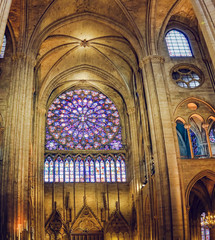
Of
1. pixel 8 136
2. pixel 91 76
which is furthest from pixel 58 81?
pixel 8 136

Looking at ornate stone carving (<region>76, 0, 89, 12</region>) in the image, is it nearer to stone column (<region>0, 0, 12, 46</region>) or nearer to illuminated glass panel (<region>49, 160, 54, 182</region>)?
stone column (<region>0, 0, 12, 46</region>)

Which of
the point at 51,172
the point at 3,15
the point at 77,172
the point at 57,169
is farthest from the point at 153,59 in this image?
the point at 51,172

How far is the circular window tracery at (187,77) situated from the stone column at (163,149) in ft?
4.52

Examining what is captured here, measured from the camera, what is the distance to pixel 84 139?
2745 centimetres

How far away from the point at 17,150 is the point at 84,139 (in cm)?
1182

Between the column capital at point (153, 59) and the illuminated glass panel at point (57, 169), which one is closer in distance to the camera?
the column capital at point (153, 59)

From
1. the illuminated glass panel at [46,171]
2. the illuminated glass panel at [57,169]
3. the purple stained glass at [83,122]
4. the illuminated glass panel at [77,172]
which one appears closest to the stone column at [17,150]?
the illuminated glass panel at [46,171]

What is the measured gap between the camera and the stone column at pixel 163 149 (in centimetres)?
1562

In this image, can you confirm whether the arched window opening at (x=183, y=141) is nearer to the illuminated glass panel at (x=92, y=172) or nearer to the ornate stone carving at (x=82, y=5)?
the illuminated glass panel at (x=92, y=172)

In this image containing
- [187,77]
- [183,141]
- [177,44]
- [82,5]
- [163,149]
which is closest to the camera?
[163,149]

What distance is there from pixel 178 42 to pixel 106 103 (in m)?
9.76

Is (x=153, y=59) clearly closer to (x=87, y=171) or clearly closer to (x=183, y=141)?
(x=183, y=141)

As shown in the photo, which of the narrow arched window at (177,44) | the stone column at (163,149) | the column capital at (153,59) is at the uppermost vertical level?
the narrow arched window at (177,44)

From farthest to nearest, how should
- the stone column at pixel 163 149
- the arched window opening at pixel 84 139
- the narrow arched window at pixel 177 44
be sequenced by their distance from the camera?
the arched window opening at pixel 84 139, the narrow arched window at pixel 177 44, the stone column at pixel 163 149
